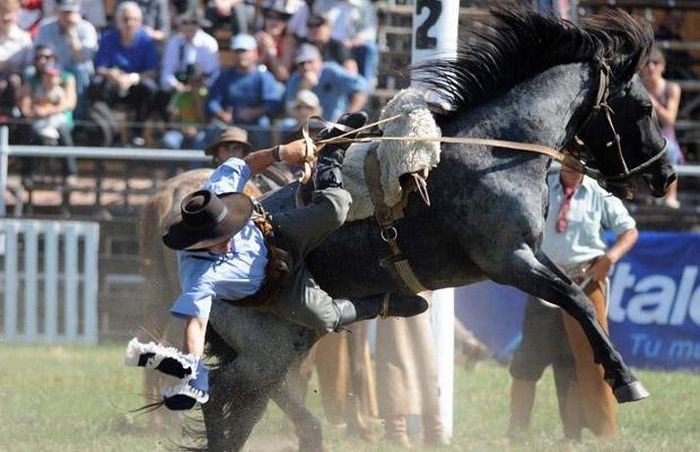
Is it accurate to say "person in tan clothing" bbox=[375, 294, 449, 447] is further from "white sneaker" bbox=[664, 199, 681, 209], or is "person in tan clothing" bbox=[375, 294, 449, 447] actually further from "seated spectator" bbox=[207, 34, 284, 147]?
"seated spectator" bbox=[207, 34, 284, 147]

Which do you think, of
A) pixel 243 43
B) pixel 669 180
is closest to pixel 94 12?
pixel 243 43

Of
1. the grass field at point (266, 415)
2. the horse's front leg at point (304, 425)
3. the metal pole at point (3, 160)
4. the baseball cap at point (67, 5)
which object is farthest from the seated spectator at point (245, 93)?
the horse's front leg at point (304, 425)

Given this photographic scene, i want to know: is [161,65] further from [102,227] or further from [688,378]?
[688,378]

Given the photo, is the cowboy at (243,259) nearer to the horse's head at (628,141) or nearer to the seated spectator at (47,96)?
the horse's head at (628,141)

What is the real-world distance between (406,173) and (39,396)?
4311 mm

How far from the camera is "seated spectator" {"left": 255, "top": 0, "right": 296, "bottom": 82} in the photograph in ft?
45.6

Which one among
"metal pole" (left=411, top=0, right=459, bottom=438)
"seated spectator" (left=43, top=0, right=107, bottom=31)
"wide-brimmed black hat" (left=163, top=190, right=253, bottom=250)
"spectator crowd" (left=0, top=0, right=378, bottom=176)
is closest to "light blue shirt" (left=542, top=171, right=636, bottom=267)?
"metal pole" (left=411, top=0, right=459, bottom=438)

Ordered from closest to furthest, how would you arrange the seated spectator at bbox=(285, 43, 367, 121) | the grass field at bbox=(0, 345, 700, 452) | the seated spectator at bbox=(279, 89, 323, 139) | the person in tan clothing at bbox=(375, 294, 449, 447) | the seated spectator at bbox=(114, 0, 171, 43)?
the grass field at bbox=(0, 345, 700, 452), the person in tan clothing at bbox=(375, 294, 449, 447), the seated spectator at bbox=(279, 89, 323, 139), the seated spectator at bbox=(285, 43, 367, 121), the seated spectator at bbox=(114, 0, 171, 43)

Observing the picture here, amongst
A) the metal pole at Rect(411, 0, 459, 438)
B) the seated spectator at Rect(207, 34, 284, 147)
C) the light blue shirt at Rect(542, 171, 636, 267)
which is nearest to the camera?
the metal pole at Rect(411, 0, 459, 438)

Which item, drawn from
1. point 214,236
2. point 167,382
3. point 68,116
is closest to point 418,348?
point 167,382

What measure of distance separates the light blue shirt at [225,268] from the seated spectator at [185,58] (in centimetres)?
731

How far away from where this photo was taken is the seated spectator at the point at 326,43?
13.6 metres

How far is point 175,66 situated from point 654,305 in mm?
5055

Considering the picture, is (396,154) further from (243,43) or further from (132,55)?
(132,55)
